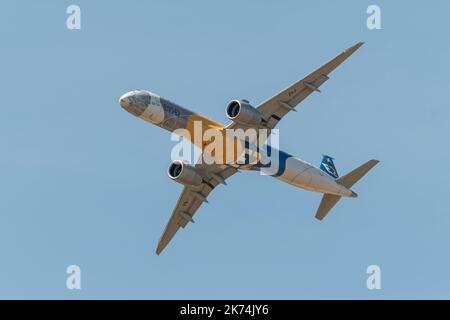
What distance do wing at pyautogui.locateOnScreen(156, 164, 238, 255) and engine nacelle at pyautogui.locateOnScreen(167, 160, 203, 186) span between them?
5.03ft

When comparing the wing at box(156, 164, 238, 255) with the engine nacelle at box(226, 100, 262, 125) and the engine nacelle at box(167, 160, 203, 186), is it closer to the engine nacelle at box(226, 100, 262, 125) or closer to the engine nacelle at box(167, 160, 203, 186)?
the engine nacelle at box(167, 160, 203, 186)

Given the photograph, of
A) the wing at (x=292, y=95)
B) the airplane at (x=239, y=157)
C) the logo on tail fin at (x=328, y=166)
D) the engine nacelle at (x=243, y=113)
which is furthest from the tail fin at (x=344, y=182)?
the engine nacelle at (x=243, y=113)

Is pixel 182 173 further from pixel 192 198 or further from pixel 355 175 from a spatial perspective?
pixel 355 175

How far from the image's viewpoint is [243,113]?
80.1 metres

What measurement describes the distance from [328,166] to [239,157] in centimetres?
1138

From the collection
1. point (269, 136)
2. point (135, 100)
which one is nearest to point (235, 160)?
point (269, 136)

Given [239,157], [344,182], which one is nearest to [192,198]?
[239,157]

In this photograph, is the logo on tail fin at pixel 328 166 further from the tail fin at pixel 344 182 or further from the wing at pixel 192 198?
the wing at pixel 192 198

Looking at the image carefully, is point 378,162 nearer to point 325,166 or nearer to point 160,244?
point 325,166

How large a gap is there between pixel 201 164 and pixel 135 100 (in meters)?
10.4

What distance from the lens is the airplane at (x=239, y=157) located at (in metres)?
80.7

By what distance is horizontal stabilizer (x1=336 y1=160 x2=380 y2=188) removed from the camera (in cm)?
8840

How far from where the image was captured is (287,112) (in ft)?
271

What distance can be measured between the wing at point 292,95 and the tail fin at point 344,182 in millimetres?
10035
